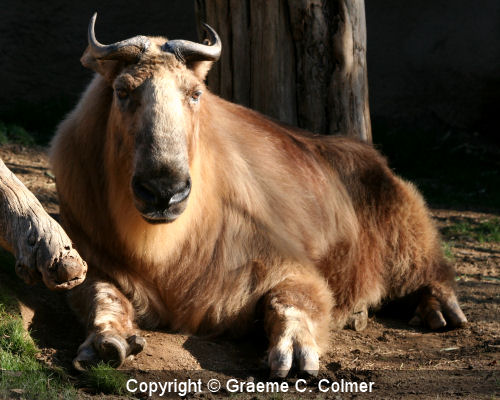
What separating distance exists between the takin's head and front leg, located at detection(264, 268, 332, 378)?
0.86m

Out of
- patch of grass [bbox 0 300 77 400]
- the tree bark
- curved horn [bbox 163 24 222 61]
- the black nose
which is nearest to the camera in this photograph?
the tree bark

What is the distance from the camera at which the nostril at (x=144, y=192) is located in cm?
351

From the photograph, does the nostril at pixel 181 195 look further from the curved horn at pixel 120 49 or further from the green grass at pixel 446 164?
the green grass at pixel 446 164

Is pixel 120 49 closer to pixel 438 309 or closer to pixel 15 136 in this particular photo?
pixel 438 309

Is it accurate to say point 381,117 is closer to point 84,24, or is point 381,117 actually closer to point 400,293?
point 84,24

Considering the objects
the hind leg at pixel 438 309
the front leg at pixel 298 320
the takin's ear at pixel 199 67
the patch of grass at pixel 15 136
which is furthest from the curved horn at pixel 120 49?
the patch of grass at pixel 15 136

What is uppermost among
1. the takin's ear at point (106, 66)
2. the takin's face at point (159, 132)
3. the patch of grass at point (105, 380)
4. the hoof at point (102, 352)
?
the takin's ear at point (106, 66)

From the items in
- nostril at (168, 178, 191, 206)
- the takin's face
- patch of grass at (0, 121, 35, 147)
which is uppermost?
the takin's face

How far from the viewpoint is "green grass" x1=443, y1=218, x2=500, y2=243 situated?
6.67 meters

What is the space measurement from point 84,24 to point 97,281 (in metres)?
6.08

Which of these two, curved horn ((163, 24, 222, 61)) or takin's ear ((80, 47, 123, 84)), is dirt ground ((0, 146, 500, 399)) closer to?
takin's ear ((80, 47, 123, 84))

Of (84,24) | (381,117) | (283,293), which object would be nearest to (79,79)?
(84,24)

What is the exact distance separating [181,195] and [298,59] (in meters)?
2.35

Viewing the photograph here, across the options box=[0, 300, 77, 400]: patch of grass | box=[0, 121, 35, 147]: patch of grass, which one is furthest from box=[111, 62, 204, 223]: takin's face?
box=[0, 121, 35, 147]: patch of grass
